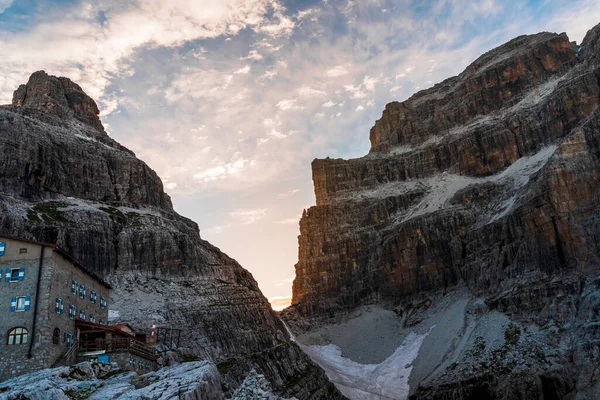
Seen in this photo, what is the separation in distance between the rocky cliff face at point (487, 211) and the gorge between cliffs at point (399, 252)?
0.45m

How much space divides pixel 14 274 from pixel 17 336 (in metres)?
6.11

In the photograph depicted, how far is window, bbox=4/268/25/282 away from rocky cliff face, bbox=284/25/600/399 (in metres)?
73.5

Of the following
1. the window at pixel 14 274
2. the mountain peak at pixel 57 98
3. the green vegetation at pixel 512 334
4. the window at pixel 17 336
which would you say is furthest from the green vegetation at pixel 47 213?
the green vegetation at pixel 512 334

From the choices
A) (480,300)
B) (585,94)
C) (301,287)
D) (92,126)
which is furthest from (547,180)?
(92,126)

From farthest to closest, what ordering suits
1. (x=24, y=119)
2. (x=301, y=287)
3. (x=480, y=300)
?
(x=301, y=287)
(x=480, y=300)
(x=24, y=119)

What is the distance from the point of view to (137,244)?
105 m

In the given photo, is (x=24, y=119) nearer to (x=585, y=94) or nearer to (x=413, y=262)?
(x=413, y=262)

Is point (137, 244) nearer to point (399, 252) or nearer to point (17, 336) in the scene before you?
point (17, 336)

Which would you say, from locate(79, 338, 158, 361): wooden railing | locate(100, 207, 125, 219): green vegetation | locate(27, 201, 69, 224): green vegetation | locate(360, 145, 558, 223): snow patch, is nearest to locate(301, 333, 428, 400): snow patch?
locate(360, 145, 558, 223): snow patch

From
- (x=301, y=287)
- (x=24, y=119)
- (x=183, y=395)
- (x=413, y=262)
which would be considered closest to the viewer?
(x=183, y=395)

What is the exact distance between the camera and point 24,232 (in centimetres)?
9031

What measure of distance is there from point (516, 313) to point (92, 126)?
108 meters

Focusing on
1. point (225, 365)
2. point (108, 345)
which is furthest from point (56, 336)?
point (225, 365)

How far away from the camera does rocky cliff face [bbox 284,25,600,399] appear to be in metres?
106
